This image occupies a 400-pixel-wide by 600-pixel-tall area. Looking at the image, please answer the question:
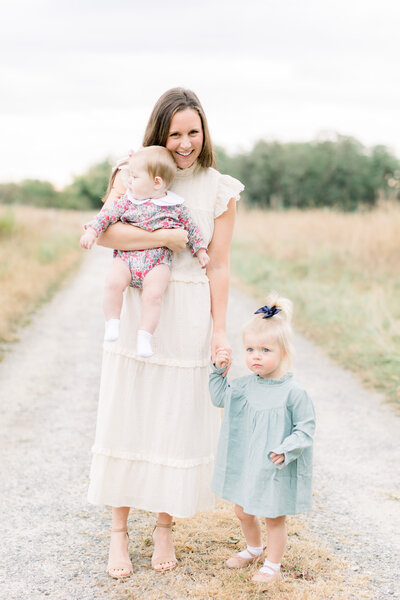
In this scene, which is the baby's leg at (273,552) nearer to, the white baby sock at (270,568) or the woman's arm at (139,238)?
the white baby sock at (270,568)

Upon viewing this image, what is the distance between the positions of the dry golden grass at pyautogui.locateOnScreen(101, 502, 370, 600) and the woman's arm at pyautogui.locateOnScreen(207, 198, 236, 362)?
3.18ft

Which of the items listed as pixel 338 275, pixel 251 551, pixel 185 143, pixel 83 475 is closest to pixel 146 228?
pixel 185 143

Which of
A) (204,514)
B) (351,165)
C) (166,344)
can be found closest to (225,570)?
(204,514)

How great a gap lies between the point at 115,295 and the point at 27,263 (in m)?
10.9

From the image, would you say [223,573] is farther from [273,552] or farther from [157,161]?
[157,161]

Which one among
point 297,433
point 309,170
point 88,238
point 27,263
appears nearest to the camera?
point 297,433

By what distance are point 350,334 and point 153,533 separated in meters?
5.17

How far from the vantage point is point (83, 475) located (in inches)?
165

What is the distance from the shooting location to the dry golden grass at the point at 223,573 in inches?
108

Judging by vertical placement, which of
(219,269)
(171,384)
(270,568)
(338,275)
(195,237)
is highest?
(338,275)

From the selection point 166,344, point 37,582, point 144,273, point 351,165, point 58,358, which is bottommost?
point 37,582

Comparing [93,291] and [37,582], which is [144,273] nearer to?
[37,582]

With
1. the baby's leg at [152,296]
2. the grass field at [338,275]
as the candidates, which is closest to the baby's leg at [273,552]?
the baby's leg at [152,296]

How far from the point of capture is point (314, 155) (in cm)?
3544
